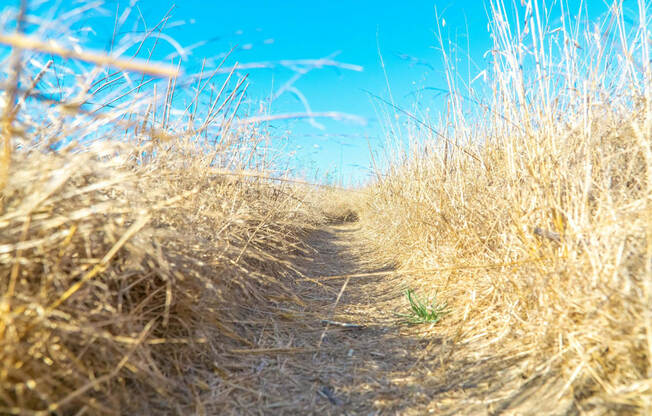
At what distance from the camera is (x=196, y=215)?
61.0 inches

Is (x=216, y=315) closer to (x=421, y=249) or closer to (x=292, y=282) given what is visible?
(x=292, y=282)

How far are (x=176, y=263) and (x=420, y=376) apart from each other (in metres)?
0.99

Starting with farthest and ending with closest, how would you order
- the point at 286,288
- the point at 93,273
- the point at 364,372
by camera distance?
the point at 286,288
the point at 364,372
the point at 93,273

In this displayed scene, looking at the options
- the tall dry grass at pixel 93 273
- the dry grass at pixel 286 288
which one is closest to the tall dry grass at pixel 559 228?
the dry grass at pixel 286 288

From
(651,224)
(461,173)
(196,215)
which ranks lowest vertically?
(196,215)

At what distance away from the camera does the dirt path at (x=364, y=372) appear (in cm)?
111

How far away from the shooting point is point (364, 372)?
1335 mm

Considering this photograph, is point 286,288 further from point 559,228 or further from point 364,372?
point 559,228

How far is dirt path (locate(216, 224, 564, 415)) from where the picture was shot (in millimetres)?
1114

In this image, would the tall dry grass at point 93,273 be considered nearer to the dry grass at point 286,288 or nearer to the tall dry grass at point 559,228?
the dry grass at point 286,288

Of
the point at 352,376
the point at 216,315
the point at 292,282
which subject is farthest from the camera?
the point at 292,282

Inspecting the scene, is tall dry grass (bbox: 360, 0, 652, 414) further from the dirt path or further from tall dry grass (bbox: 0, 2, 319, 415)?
tall dry grass (bbox: 0, 2, 319, 415)

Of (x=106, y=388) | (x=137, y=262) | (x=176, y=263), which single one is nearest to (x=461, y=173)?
(x=176, y=263)

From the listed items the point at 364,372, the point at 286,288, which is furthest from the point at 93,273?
the point at 286,288
